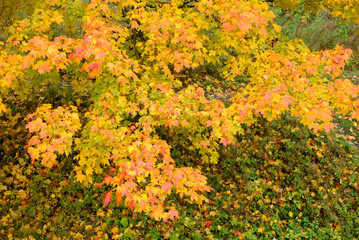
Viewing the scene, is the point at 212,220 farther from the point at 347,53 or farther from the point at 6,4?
the point at 6,4

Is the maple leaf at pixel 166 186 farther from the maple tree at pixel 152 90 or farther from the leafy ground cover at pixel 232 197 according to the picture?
the leafy ground cover at pixel 232 197

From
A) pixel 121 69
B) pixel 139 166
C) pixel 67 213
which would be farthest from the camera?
pixel 67 213

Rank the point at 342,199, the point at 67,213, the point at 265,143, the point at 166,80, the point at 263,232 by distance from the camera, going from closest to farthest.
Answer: the point at 166,80 → the point at 67,213 → the point at 263,232 → the point at 342,199 → the point at 265,143

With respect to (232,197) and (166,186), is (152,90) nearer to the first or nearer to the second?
(166,186)

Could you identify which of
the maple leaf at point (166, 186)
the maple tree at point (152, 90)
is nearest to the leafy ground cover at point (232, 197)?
the maple tree at point (152, 90)

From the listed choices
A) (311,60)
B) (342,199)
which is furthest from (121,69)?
(342,199)

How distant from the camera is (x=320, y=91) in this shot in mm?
5383

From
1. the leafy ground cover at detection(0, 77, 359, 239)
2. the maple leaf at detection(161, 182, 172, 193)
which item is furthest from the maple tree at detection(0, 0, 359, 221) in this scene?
the leafy ground cover at detection(0, 77, 359, 239)

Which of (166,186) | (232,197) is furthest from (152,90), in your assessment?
(232,197)

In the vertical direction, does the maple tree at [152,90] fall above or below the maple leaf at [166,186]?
above

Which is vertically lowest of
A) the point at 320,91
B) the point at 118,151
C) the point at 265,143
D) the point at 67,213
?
the point at 67,213

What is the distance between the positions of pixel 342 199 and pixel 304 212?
1.61 metres

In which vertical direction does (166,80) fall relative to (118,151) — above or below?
above

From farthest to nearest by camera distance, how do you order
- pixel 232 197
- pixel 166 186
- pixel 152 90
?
pixel 232 197 < pixel 152 90 < pixel 166 186
